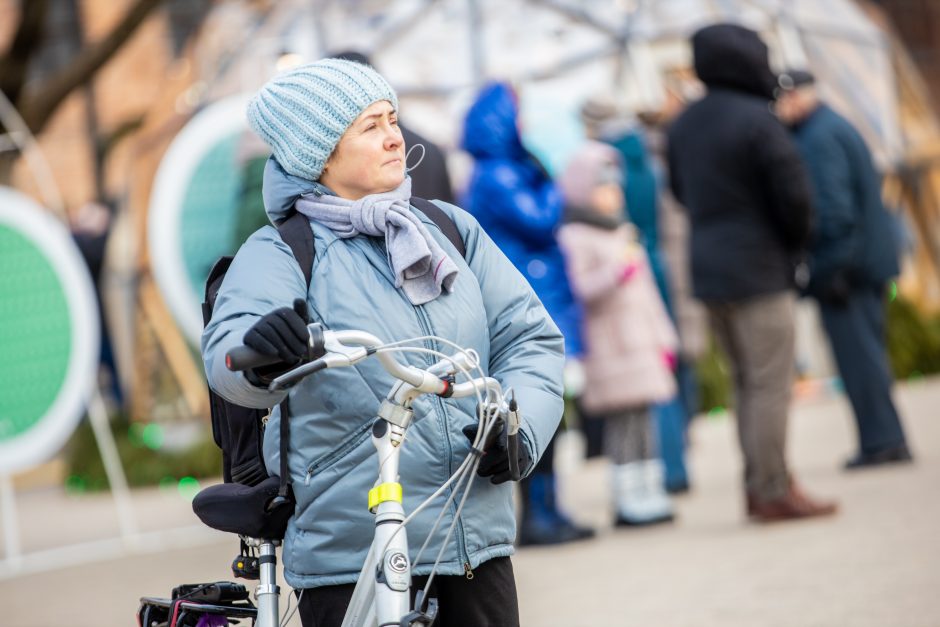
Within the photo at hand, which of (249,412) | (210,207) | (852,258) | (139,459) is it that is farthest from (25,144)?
(249,412)

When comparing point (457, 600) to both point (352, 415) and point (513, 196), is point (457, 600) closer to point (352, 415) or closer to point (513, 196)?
point (352, 415)

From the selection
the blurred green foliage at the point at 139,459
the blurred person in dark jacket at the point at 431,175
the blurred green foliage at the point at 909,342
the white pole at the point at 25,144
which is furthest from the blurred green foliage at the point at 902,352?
the blurred person in dark jacket at the point at 431,175

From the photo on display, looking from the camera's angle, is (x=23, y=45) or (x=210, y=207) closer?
(x=210, y=207)

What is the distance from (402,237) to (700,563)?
3967mm

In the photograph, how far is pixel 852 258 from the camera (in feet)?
29.1

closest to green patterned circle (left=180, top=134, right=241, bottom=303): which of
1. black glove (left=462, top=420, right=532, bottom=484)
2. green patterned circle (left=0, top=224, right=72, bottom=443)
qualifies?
green patterned circle (left=0, top=224, right=72, bottom=443)

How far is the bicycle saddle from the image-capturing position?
3381 mm

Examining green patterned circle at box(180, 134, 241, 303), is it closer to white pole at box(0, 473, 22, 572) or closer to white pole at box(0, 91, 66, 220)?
white pole at box(0, 91, 66, 220)

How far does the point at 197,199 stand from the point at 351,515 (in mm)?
7370

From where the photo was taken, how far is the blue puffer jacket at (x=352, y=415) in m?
3.29

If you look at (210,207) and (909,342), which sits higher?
(210,207)

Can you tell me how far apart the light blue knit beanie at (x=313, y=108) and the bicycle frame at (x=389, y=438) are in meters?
0.50

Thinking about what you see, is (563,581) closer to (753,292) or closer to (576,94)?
(753,292)

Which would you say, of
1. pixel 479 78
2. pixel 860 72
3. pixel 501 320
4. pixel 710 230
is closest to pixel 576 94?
pixel 479 78
